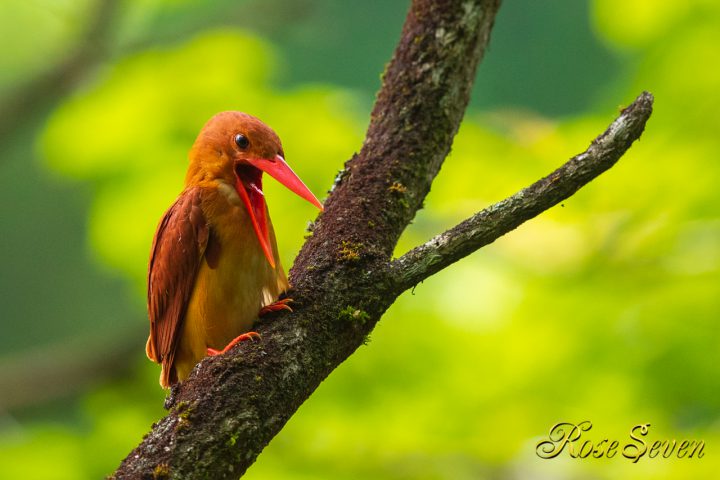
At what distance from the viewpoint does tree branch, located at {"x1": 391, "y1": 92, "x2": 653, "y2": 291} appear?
10.6 ft

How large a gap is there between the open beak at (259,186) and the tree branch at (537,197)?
2.38 feet

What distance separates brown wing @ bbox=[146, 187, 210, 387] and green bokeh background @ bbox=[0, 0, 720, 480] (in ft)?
6.74

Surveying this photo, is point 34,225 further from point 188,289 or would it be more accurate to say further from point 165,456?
point 165,456

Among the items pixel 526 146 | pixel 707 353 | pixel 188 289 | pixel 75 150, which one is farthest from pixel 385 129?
pixel 75 150

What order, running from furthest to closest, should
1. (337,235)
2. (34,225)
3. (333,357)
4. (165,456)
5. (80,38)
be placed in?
(34,225) < (80,38) < (337,235) < (333,357) < (165,456)

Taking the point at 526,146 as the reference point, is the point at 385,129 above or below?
below

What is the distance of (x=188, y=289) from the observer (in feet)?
13.1

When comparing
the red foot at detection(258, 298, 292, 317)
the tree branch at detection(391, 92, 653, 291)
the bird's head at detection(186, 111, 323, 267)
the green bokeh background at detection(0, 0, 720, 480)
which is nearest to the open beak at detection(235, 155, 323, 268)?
the bird's head at detection(186, 111, 323, 267)

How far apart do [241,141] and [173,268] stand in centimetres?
62

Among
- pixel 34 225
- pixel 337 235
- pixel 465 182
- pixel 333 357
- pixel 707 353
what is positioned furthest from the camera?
pixel 34 225

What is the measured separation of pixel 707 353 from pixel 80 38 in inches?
185

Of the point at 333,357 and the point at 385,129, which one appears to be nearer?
the point at 333,357

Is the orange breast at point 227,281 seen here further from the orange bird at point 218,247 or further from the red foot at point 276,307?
the red foot at point 276,307

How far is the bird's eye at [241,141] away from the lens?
4.00 metres
